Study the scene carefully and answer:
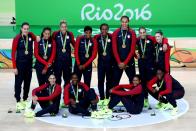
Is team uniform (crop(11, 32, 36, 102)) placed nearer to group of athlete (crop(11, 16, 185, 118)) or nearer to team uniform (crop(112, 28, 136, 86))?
group of athlete (crop(11, 16, 185, 118))

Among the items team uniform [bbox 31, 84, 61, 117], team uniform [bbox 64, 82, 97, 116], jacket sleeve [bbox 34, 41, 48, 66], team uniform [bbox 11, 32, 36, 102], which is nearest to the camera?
team uniform [bbox 31, 84, 61, 117]

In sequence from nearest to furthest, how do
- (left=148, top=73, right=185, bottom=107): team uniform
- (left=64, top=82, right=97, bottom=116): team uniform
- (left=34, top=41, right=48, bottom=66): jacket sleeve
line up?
(left=64, top=82, right=97, bottom=116): team uniform → (left=148, top=73, right=185, bottom=107): team uniform → (left=34, top=41, right=48, bottom=66): jacket sleeve

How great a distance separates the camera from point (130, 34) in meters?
10.8

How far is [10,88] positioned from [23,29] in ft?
10.3

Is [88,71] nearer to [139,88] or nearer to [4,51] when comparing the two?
[139,88]

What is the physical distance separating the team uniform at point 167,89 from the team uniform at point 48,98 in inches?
88.2

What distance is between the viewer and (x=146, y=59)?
10.9m

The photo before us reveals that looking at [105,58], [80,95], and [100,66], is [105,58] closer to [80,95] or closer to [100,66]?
[100,66]

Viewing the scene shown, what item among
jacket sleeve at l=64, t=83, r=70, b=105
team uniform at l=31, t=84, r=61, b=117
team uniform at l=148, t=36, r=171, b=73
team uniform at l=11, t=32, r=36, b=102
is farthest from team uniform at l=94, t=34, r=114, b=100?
team uniform at l=11, t=32, r=36, b=102

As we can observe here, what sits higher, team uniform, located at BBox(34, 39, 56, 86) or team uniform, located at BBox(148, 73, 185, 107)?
team uniform, located at BBox(34, 39, 56, 86)

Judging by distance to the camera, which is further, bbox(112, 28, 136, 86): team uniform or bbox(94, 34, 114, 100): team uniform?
bbox(94, 34, 114, 100): team uniform

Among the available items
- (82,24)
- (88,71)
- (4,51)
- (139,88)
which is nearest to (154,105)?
(139,88)

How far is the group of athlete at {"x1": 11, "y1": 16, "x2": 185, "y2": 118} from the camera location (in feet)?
33.9

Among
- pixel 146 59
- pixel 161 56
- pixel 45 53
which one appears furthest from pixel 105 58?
pixel 45 53
